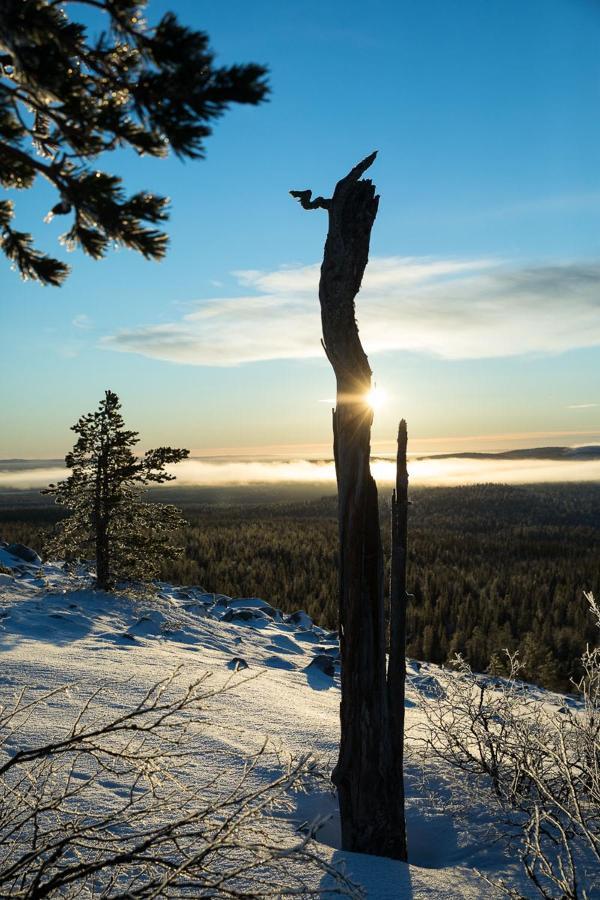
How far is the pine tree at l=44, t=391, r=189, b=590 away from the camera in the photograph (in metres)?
13.8

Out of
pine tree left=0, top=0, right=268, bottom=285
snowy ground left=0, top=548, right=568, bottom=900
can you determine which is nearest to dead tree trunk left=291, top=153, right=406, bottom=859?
snowy ground left=0, top=548, right=568, bottom=900

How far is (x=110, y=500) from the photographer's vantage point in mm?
13820

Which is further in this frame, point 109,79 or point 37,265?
point 37,265

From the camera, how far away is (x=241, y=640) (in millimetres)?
13039

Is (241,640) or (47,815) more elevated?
(47,815)

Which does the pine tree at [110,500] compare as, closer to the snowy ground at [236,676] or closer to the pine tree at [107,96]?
the snowy ground at [236,676]

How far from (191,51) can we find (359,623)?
12.1 ft

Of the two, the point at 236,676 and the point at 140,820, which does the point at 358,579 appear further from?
the point at 236,676

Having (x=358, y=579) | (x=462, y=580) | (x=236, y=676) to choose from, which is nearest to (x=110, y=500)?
(x=236, y=676)

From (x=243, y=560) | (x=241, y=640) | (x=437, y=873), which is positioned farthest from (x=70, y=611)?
(x=243, y=560)

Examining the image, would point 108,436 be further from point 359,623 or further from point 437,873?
point 437,873

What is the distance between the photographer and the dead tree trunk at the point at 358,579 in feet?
14.3

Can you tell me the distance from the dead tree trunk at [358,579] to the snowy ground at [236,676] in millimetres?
Answer: 390

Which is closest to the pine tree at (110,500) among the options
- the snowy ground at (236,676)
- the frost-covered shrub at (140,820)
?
the snowy ground at (236,676)
